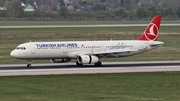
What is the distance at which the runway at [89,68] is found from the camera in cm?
5822

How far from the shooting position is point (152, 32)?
7081cm

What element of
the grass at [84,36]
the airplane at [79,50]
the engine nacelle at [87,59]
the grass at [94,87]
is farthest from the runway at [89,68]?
the grass at [84,36]

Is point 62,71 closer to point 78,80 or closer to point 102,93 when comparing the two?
point 78,80

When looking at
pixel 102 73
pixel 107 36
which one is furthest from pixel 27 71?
pixel 107 36

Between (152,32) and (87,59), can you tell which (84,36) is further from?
(87,59)

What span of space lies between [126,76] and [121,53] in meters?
12.5

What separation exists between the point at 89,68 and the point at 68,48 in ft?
13.9

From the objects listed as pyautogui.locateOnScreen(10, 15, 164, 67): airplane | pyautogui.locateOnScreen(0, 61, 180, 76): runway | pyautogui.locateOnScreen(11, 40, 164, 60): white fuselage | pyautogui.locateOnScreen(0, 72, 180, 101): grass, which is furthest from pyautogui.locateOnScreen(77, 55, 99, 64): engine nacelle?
pyautogui.locateOnScreen(0, 72, 180, 101): grass

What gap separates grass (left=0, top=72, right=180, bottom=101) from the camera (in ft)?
137

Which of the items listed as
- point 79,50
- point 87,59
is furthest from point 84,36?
point 87,59

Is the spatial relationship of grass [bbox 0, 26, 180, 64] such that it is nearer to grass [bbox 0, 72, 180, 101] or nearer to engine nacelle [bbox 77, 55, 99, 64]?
engine nacelle [bbox 77, 55, 99, 64]

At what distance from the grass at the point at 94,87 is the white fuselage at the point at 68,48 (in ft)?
33.3

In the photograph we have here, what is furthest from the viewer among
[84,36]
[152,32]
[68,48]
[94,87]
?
[84,36]

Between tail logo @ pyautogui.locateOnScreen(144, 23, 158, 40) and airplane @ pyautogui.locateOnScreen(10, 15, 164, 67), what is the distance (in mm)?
605
